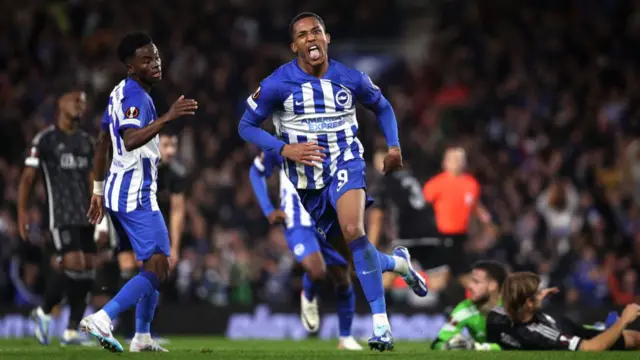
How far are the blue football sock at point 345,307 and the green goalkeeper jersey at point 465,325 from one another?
0.89m

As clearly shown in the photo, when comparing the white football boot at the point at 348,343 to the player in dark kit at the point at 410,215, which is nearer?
the white football boot at the point at 348,343

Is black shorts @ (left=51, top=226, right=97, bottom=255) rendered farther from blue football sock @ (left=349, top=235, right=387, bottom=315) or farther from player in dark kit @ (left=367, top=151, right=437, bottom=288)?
player in dark kit @ (left=367, top=151, right=437, bottom=288)

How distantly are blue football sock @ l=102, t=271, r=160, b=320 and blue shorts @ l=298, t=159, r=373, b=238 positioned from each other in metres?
1.23

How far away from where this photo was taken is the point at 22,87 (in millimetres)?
17906

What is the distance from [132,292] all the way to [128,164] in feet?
3.04

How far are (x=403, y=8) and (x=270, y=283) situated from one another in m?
8.00

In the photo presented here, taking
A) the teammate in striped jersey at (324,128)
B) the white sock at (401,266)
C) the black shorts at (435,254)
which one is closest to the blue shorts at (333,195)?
the teammate in striped jersey at (324,128)

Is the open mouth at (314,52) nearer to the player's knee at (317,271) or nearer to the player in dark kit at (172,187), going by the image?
the player's knee at (317,271)

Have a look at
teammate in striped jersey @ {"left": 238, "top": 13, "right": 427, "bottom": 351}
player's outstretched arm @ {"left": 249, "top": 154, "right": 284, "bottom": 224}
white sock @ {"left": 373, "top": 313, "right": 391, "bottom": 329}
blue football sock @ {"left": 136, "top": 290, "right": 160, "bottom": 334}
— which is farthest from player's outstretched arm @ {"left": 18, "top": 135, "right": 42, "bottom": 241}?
white sock @ {"left": 373, "top": 313, "right": 391, "bottom": 329}

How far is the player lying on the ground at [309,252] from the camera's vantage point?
10.7 meters

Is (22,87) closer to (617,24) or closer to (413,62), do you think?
(413,62)

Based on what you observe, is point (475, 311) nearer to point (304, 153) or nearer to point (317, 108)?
point (317, 108)

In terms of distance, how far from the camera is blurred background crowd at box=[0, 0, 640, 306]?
1580 centimetres

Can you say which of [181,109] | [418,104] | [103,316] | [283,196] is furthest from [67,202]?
[418,104]
